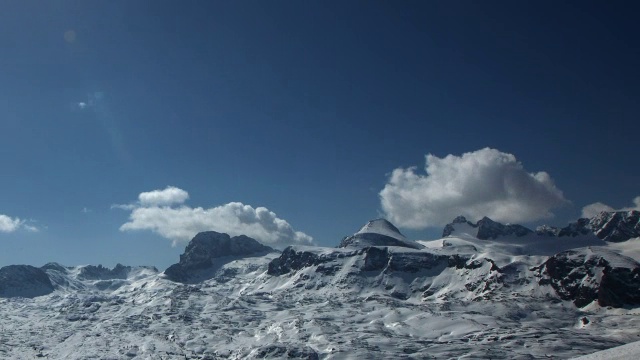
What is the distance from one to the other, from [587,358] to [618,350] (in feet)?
18.4

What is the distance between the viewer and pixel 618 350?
86.3 metres

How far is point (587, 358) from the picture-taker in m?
85.9
